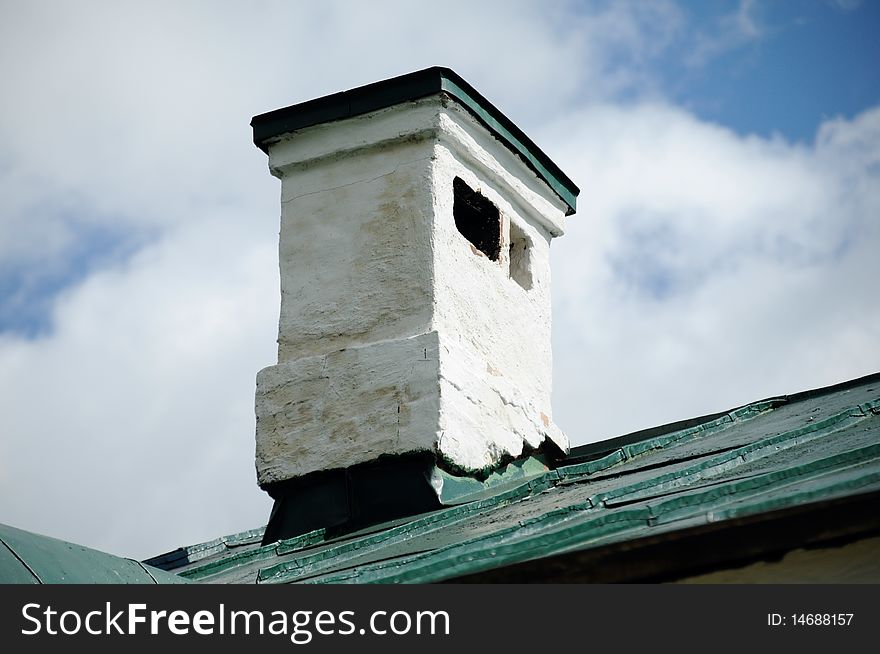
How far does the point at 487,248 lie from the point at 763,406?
1.34 meters

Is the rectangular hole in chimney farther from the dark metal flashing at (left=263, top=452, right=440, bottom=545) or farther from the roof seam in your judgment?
the roof seam

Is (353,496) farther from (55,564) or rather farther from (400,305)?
(55,564)

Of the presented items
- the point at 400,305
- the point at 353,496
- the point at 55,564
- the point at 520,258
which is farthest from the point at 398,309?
the point at 55,564

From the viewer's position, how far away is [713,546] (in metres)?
3.20

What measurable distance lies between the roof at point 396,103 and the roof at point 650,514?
1390mm

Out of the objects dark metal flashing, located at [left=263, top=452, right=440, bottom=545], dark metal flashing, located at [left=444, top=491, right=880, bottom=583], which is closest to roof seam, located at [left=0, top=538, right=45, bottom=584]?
dark metal flashing, located at [left=444, top=491, right=880, bottom=583]

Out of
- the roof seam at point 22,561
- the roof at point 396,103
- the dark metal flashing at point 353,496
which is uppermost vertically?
the roof at point 396,103

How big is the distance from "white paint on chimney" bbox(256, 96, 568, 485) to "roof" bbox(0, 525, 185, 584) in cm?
184

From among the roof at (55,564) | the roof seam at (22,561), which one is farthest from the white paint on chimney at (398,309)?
the roof seam at (22,561)

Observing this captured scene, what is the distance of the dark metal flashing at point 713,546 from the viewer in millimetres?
3115

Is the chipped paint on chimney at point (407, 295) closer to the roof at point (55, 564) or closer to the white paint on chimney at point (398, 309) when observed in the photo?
the white paint on chimney at point (398, 309)

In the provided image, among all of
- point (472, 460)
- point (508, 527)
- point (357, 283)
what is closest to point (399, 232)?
point (357, 283)

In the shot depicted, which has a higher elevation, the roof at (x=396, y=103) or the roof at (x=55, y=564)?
the roof at (x=396, y=103)

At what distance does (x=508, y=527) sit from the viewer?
407cm
